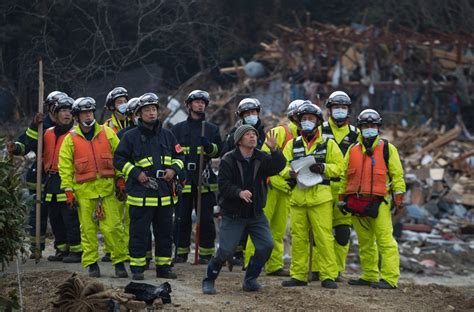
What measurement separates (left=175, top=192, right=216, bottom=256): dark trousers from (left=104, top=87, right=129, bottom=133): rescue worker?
132cm

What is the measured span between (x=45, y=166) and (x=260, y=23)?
25.5 m

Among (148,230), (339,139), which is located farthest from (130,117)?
(339,139)

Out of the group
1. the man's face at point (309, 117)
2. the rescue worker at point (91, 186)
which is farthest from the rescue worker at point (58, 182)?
the man's face at point (309, 117)

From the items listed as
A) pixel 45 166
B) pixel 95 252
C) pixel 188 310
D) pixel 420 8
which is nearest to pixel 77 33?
pixel 45 166

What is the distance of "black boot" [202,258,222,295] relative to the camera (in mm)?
10055

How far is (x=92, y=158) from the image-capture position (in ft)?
35.8

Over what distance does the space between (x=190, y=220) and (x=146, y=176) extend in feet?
7.38

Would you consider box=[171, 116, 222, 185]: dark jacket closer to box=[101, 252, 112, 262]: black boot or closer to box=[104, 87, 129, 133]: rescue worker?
box=[104, 87, 129, 133]: rescue worker

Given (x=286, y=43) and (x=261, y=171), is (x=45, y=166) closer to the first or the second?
(x=261, y=171)

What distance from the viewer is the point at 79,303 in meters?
8.56

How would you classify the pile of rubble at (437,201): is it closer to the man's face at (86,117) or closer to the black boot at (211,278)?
the black boot at (211,278)

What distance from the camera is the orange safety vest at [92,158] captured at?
1088 centimetres

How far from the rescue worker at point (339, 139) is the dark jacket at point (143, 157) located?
2.09m

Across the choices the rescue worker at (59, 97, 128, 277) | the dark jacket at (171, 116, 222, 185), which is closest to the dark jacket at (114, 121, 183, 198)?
the rescue worker at (59, 97, 128, 277)
